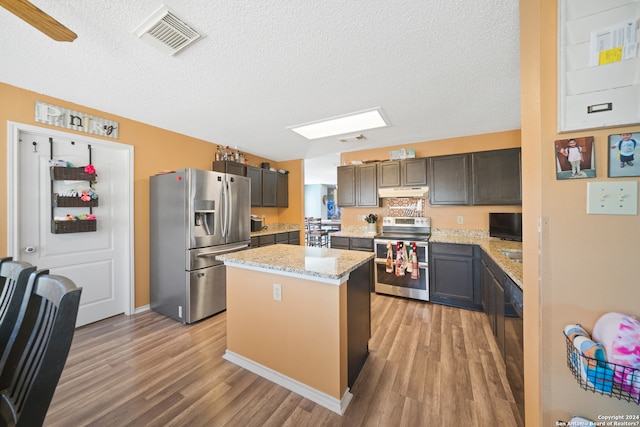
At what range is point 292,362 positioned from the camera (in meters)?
1.67

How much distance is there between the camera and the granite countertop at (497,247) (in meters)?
1.52

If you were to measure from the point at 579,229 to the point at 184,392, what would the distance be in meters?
2.46

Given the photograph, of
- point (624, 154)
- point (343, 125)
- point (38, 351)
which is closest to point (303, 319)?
point (38, 351)

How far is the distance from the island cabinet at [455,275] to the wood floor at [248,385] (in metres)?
0.54

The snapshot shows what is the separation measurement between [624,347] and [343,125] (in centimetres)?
306

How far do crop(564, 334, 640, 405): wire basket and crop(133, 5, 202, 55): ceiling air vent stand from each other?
2507mm

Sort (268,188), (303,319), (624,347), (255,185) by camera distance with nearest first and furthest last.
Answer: (624,347) → (303,319) → (255,185) → (268,188)

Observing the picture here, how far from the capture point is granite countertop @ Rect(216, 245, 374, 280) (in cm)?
149

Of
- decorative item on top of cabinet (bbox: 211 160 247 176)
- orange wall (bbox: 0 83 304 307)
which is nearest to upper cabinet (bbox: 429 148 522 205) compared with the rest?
decorative item on top of cabinet (bbox: 211 160 247 176)

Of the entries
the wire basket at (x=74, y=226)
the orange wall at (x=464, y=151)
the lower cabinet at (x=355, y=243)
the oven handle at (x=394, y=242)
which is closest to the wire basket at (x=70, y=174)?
the wire basket at (x=74, y=226)

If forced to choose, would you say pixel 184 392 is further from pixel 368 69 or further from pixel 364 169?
pixel 364 169

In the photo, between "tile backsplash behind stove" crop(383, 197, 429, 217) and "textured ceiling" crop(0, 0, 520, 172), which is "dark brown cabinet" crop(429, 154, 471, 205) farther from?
"textured ceiling" crop(0, 0, 520, 172)

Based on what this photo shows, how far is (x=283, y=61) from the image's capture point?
181 centimetres

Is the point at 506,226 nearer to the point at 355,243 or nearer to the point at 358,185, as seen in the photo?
the point at 355,243
